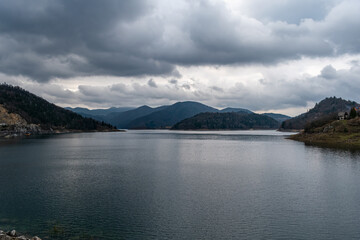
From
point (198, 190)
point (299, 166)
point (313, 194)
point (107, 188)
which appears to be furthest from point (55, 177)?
point (299, 166)

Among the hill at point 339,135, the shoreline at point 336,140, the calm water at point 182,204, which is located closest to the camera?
the calm water at point 182,204

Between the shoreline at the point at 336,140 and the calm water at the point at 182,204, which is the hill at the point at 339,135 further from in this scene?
the calm water at the point at 182,204

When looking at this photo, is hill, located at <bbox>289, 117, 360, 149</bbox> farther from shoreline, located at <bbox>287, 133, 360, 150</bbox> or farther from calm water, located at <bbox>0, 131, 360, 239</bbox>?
calm water, located at <bbox>0, 131, 360, 239</bbox>

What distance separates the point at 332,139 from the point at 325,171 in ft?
355

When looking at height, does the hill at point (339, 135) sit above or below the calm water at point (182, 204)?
above

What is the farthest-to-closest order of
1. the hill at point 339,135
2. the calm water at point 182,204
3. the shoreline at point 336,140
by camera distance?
the hill at point 339,135
the shoreline at point 336,140
the calm water at point 182,204

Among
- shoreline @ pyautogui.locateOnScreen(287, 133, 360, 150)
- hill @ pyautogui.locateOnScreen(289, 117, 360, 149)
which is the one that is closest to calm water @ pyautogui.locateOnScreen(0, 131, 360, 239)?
shoreline @ pyautogui.locateOnScreen(287, 133, 360, 150)

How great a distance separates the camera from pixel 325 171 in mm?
70625

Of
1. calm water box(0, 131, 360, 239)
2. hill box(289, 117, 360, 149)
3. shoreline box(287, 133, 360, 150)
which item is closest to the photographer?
calm water box(0, 131, 360, 239)

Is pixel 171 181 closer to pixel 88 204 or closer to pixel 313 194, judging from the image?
pixel 88 204

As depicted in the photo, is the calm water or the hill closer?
the calm water

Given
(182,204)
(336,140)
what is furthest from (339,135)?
(182,204)

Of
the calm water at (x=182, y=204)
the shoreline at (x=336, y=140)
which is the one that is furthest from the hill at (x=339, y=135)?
the calm water at (x=182, y=204)

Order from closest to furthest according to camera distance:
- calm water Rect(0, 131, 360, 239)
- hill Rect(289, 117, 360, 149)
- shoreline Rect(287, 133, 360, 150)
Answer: calm water Rect(0, 131, 360, 239) < shoreline Rect(287, 133, 360, 150) < hill Rect(289, 117, 360, 149)
